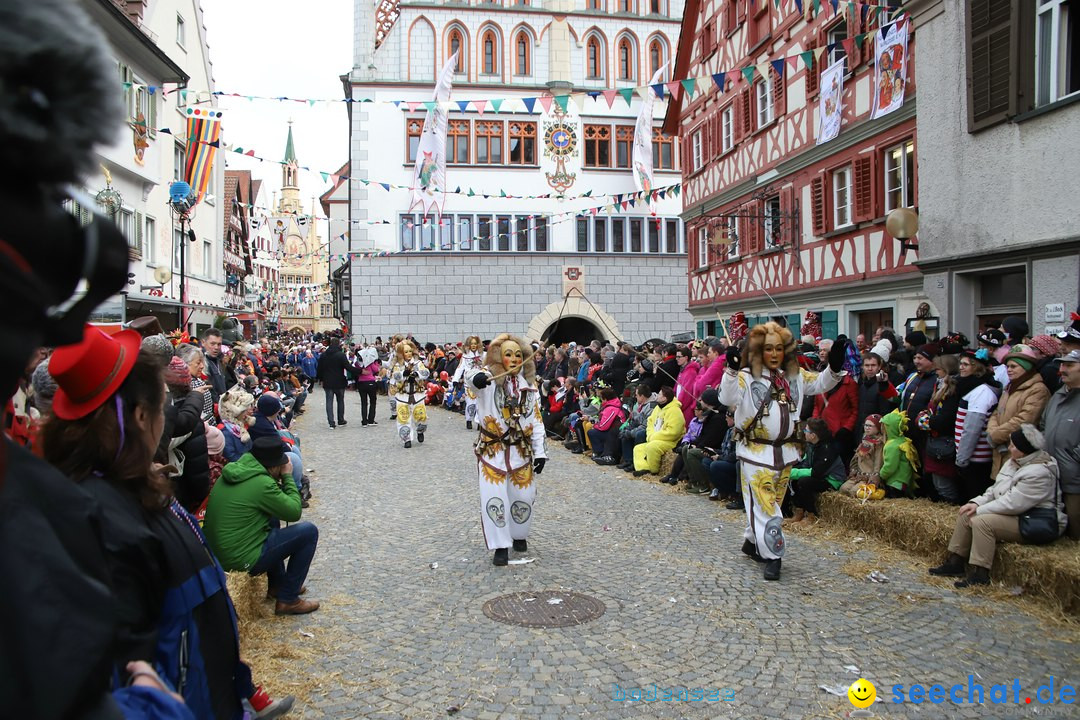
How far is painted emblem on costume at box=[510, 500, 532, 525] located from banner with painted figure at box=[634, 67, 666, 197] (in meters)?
24.1

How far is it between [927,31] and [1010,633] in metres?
9.85

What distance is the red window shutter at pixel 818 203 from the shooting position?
1686 cm

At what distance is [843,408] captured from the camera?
346 inches

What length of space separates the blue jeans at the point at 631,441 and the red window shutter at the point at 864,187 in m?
6.70

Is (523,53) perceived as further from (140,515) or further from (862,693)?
(140,515)

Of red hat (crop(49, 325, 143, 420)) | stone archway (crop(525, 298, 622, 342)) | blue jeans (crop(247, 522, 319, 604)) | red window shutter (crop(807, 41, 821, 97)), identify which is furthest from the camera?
stone archway (crop(525, 298, 622, 342))

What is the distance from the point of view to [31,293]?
1037mm

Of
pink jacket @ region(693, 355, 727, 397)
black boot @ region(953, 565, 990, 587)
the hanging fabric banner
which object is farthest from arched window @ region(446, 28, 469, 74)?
black boot @ region(953, 565, 990, 587)

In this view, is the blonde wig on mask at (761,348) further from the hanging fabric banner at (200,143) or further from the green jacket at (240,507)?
the hanging fabric banner at (200,143)

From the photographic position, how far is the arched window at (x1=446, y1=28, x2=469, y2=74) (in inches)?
1209

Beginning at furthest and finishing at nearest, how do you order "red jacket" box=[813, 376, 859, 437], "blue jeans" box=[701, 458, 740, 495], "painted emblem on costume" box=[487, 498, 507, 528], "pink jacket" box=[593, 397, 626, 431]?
1. "pink jacket" box=[593, 397, 626, 431]
2. "blue jeans" box=[701, 458, 740, 495]
3. "red jacket" box=[813, 376, 859, 437]
4. "painted emblem on costume" box=[487, 498, 507, 528]

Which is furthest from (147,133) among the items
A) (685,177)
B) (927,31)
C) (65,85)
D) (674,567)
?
(65,85)

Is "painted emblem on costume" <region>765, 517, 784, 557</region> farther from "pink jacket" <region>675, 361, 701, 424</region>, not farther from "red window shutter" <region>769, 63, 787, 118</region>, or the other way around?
"red window shutter" <region>769, 63, 787, 118</region>

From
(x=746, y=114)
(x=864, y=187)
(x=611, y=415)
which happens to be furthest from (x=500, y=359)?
(x=746, y=114)
